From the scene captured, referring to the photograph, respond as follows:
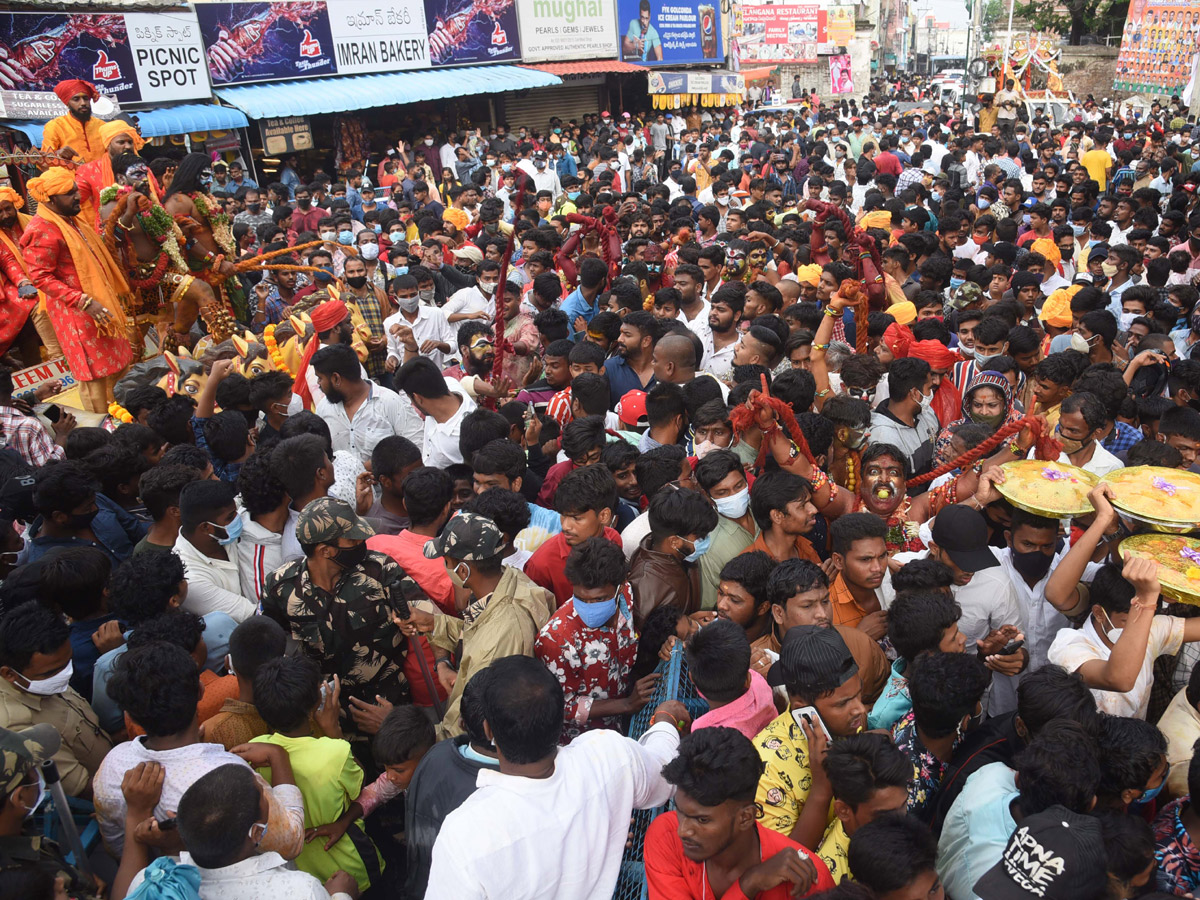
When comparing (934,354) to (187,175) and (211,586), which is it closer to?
(211,586)

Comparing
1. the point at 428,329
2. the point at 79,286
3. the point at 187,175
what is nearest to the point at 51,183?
the point at 79,286

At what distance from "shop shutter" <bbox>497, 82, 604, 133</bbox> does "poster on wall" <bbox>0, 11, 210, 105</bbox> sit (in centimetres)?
967

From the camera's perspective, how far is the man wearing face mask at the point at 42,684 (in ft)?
9.21

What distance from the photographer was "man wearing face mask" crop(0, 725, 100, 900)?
89.0 inches

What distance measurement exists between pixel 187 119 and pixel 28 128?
3.09m

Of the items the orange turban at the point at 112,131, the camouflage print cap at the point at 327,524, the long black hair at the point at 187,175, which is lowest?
the camouflage print cap at the point at 327,524

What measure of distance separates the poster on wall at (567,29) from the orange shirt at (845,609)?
22.9m

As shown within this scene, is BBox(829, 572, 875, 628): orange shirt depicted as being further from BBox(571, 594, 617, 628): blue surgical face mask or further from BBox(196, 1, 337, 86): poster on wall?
BBox(196, 1, 337, 86): poster on wall

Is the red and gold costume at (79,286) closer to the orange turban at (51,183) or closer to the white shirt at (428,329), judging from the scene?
the orange turban at (51,183)

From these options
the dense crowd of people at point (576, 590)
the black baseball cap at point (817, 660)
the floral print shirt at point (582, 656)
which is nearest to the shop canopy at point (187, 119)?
the dense crowd of people at point (576, 590)

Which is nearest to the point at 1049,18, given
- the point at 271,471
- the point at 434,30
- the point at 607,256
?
the point at 434,30

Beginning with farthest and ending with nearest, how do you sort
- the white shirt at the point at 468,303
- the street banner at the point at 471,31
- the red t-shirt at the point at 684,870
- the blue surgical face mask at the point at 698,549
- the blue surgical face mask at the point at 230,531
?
the street banner at the point at 471,31 < the white shirt at the point at 468,303 < the blue surgical face mask at the point at 230,531 < the blue surgical face mask at the point at 698,549 < the red t-shirt at the point at 684,870

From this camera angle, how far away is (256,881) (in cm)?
228

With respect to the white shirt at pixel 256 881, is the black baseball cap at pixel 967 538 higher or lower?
higher
